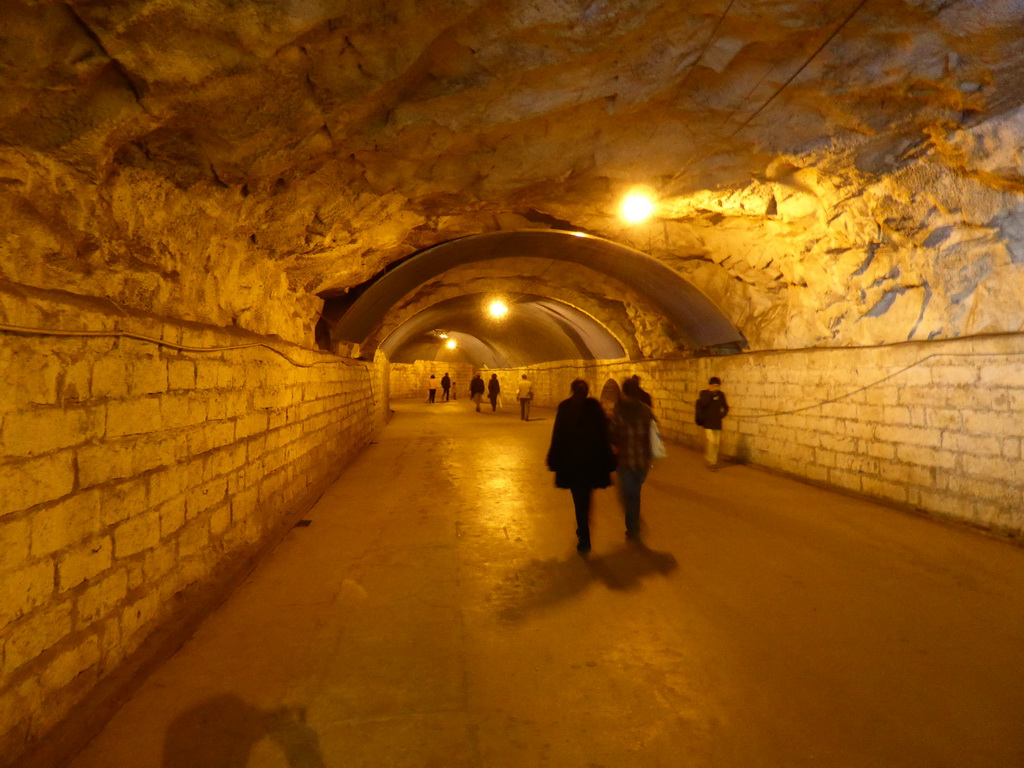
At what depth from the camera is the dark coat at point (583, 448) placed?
16.7ft

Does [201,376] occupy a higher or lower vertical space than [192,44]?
lower

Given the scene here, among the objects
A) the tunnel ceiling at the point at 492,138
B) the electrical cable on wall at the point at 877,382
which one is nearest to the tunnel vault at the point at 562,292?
the electrical cable on wall at the point at 877,382

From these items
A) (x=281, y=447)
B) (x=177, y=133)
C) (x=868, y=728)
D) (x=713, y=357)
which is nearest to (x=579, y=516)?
(x=868, y=728)

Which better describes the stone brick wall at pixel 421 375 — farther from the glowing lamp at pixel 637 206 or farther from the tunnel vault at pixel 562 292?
the glowing lamp at pixel 637 206

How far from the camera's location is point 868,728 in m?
2.68

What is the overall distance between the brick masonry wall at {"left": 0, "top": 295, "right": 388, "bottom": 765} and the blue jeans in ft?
10.6

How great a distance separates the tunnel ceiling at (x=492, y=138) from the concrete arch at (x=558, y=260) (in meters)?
1.53

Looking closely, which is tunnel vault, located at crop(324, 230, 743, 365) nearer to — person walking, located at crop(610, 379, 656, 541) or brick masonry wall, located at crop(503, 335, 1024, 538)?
brick masonry wall, located at crop(503, 335, 1024, 538)

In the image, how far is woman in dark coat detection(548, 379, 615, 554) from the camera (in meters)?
5.09

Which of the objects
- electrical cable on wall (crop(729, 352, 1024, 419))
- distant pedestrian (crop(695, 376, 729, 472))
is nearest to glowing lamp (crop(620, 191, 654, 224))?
distant pedestrian (crop(695, 376, 729, 472))

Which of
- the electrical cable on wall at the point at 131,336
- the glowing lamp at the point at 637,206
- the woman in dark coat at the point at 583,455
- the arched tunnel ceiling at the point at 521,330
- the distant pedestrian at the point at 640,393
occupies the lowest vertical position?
the woman in dark coat at the point at 583,455

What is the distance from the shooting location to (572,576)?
4.59 meters

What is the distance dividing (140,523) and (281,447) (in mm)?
2748

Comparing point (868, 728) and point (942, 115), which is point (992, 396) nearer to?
point (942, 115)
